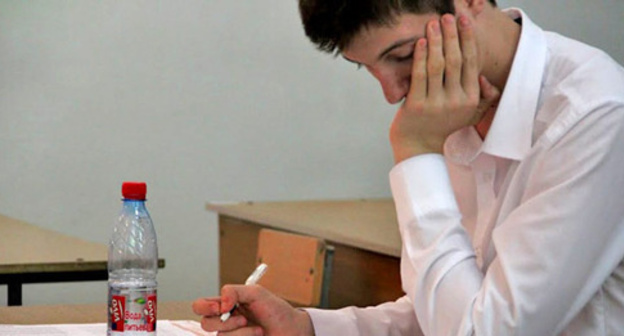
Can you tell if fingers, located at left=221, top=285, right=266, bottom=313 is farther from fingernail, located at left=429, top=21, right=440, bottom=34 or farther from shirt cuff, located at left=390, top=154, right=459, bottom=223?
fingernail, located at left=429, top=21, right=440, bottom=34

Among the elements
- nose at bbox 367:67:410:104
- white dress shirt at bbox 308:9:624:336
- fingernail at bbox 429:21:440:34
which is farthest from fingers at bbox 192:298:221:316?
fingernail at bbox 429:21:440:34

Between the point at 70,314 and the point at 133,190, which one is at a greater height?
the point at 133,190

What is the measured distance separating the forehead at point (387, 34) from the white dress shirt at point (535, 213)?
0.46ft

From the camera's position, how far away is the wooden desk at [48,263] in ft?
8.52

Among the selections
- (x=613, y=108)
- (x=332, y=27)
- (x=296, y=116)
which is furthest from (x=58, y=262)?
(x=296, y=116)

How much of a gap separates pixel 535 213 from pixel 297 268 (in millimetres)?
1052

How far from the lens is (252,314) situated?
58.2 inches

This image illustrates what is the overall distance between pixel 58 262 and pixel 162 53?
6.43 feet

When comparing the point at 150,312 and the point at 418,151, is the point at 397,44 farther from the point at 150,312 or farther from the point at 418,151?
the point at 150,312

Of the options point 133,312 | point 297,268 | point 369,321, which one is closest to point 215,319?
point 133,312

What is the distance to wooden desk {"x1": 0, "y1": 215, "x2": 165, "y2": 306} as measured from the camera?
8.52ft

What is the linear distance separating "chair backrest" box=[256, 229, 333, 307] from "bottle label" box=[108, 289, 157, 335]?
86 cm

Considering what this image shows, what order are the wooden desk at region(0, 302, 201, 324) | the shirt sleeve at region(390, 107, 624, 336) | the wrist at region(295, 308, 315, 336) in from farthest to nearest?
the wooden desk at region(0, 302, 201, 324) < the wrist at region(295, 308, 315, 336) < the shirt sleeve at region(390, 107, 624, 336)

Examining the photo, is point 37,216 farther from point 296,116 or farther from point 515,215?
point 515,215
